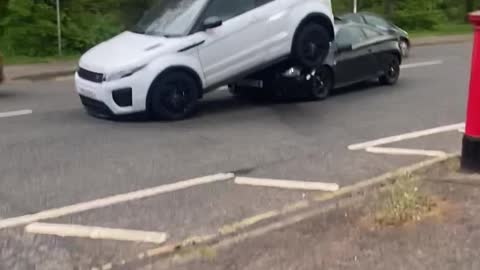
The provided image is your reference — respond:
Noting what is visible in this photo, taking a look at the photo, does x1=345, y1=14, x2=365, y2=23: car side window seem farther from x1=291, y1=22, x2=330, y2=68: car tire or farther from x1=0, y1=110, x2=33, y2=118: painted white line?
x1=0, y1=110, x2=33, y2=118: painted white line

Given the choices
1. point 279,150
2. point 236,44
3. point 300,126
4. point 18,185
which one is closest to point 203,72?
point 236,44

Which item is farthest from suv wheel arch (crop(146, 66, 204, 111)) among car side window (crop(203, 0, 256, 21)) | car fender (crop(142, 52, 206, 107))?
car side window (crop(203, 0, 256, 21))

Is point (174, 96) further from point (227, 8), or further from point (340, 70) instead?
point (340, 70)

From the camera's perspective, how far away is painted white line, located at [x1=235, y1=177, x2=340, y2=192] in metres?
8.53

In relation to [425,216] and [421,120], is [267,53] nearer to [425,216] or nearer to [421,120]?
[421,120]

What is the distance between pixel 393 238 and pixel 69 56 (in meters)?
16.8

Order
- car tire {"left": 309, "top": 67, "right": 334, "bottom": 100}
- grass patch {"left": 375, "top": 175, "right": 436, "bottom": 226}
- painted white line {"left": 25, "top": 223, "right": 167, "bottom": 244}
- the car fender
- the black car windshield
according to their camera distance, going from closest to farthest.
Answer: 1. grass patch {"left": 375, "top": 175, "right": 436, "bottom": 226}
2. painted white line {"left": 25, "top": 223, "right": 167, "bottom": 244}
3. the car fender
4. the black car windshield
5. car tire {"left": 309, "top": 67, "right": 334, "bottom": 100}

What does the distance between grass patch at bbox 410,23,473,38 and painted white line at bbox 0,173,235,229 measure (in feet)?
73.5

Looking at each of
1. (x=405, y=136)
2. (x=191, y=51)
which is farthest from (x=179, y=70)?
(x=405, y=136)

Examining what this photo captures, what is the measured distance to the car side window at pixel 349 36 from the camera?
50.2 ft

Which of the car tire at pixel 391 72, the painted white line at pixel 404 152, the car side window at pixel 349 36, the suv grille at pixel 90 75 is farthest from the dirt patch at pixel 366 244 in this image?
the car tire at pixel 391 72

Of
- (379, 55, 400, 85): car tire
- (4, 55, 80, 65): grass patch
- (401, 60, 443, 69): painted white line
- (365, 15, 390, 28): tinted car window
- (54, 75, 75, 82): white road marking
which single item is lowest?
(401, 60, 443, 69): painted white line

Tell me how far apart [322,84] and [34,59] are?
8952 mm

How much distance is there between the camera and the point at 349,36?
1556 cm
